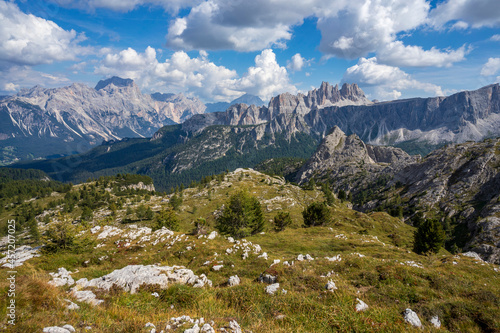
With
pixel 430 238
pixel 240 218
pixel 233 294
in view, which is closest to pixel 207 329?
pixel 233 294

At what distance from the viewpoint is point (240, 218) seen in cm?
5428

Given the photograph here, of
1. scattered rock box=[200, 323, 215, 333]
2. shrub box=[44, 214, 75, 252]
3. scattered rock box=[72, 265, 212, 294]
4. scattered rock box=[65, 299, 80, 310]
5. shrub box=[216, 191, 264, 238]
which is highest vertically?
scattered rock box=[200, 323, 215, 333]

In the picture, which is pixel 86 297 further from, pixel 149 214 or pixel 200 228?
pixel 149 214

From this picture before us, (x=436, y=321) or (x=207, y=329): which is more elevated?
(x=207, y=329)

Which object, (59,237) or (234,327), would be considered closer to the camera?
(234,327)

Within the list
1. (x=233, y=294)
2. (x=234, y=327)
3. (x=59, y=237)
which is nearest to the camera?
(x=234, y=327)

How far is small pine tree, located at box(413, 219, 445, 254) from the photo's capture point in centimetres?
4959

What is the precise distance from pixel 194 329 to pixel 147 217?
117658 millimetres

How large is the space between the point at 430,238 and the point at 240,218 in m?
46.6

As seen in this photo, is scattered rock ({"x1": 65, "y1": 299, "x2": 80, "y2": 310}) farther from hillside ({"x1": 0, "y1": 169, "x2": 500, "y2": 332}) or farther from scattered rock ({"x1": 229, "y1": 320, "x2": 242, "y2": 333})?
A: scattered rock ({"x1": 229, "y1": 320, "x2": 242, "y2": 333})

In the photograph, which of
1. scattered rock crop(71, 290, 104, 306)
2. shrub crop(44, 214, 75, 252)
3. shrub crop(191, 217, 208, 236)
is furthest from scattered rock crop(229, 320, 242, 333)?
shrub crop(191, 217, 208, 236)

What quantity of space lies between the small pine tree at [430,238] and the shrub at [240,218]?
39071mm

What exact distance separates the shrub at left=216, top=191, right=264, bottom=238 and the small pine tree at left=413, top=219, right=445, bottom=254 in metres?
39.1

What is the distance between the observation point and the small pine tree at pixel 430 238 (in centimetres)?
4959
